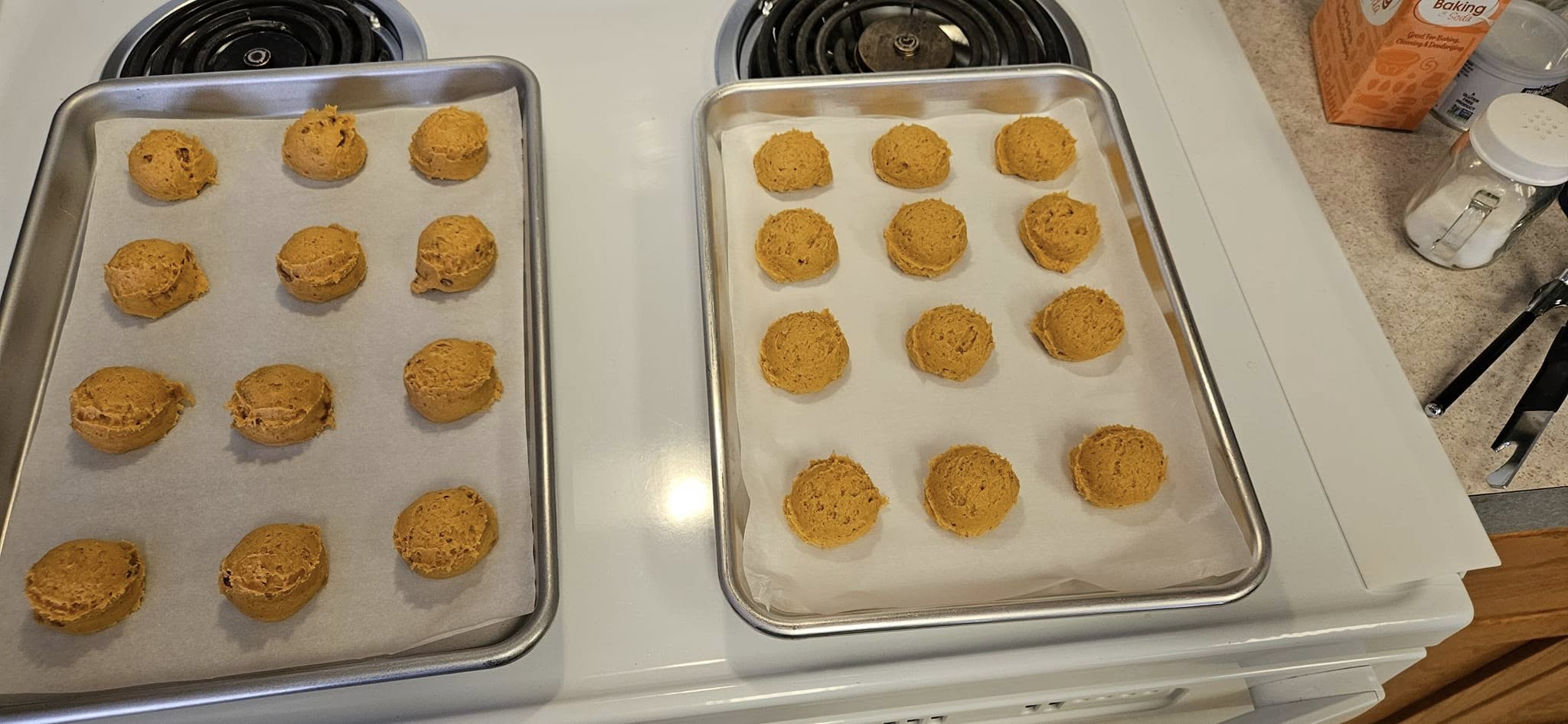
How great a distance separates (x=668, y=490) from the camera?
0.95 meters

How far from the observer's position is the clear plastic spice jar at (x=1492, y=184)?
3.05 feet

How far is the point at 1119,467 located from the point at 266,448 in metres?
0.89

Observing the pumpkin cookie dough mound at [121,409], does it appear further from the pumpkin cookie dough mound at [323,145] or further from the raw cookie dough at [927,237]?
the raw cookie dough at [927,237]

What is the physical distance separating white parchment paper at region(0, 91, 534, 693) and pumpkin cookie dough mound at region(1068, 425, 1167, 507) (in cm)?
58

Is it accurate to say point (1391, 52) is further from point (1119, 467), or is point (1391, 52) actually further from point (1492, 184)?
point (1119, 467)

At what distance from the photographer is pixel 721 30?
4.10 feet

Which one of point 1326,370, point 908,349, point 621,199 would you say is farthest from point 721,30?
point 1326,370

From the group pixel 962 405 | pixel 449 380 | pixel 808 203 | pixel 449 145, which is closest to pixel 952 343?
pixel 962 405

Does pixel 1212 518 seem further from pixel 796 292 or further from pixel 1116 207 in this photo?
pixel 796 292

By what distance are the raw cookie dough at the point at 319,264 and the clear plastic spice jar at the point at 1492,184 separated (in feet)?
4.08

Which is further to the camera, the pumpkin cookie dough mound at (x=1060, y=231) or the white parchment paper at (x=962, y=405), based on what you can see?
the pumpkin cookie dough mound at (x=1060, y=231)

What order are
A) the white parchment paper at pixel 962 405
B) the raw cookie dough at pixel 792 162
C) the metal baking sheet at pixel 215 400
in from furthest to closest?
the raw cookie dough at pixel 792 162 < the white parchment paper at pixel 962 405 < the metal baking sheet at pixel 215 400

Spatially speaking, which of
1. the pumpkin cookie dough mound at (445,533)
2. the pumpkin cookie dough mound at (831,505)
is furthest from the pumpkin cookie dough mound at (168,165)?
the pumpkin cookie dough mound at (831,505)

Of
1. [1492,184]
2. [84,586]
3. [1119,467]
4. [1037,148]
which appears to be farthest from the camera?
[1037,148]
